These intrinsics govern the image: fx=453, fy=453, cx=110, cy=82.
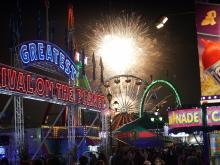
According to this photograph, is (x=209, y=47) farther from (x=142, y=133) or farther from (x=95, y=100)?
(x=95, y=100)

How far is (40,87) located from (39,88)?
12 centimetres

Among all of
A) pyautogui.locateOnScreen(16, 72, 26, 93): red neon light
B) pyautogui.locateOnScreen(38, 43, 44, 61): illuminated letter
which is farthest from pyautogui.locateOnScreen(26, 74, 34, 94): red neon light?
pyautogui.locateOnScreen(38, 43, 44, 61): illuminated letter

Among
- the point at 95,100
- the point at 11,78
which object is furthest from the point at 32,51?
the point at 95,100

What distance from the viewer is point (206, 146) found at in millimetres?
14367

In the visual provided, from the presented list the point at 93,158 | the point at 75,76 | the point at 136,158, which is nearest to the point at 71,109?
the point at 75,76

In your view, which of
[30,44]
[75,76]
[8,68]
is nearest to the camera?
[8,68]

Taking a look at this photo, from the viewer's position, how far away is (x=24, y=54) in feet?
69.2

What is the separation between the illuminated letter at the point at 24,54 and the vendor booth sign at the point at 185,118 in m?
7.52

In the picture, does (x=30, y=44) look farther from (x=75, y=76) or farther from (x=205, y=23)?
(x=205, y=23)

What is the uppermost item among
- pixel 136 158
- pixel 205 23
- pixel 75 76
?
pixel 205 23

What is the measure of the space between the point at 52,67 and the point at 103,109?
23.7 ft

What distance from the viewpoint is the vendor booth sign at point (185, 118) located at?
15.6 metres

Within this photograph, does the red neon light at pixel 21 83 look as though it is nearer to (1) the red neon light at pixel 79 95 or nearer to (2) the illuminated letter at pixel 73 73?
(1) the red neon light at pixel 79 95

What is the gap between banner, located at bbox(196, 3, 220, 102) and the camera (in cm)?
3173
